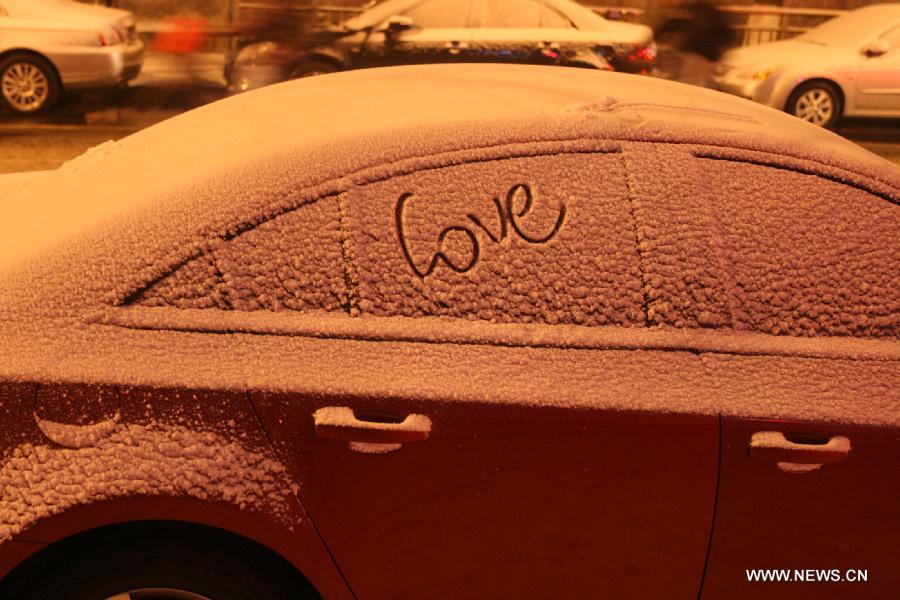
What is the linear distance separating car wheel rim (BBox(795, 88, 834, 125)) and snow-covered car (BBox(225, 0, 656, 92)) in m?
1.93

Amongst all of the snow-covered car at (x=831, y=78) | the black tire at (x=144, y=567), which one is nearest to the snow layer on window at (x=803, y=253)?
the black tire at (x=144, y=567)

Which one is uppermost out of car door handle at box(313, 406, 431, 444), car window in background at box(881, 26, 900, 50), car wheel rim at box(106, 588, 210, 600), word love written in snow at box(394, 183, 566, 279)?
word love written in snow at box(394, 183, 566, 279)

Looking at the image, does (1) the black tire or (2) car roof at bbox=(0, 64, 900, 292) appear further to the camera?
(2) car roof at bbox=(0, 64, 900, 292)

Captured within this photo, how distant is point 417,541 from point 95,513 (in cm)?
62

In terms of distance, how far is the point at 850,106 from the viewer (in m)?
11.7

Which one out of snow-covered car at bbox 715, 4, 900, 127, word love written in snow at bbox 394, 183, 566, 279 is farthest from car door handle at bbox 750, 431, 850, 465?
snow-covered car at bbox 715, 4, 900, 127

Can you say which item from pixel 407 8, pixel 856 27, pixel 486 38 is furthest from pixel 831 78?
pixel 407 8

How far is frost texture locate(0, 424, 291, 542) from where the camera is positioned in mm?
2051

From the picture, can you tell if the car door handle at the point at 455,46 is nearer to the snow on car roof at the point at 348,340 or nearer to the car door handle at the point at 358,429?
the snow on car roof at the point at 348,340

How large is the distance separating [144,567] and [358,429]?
0.50 meters

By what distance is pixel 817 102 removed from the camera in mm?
11664

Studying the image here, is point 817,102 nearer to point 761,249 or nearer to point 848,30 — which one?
point 848,30

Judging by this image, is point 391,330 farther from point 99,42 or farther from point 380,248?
point 99,42

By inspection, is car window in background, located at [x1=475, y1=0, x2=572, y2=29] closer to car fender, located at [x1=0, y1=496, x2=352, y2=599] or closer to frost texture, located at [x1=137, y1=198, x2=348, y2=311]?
frost texture, located at [x1=137, y1=198, x2=348, y2=311]
